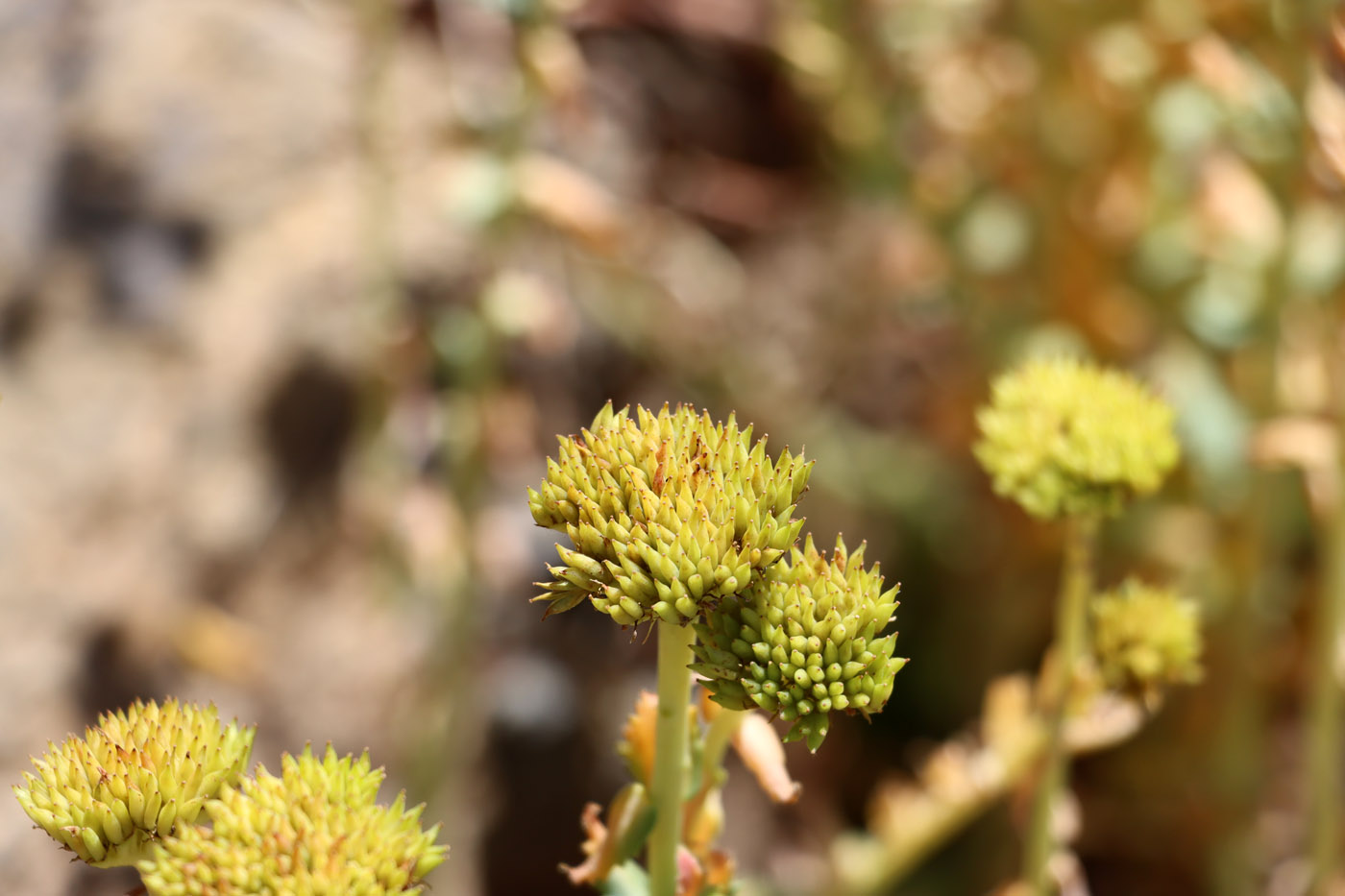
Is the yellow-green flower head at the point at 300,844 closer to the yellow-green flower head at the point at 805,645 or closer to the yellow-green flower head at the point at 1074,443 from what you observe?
the yellow-green flower head at the point at 805,645

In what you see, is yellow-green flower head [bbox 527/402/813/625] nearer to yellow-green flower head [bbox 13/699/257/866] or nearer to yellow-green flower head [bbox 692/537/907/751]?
yellow-green flower head [bbox 692/537/907/751]

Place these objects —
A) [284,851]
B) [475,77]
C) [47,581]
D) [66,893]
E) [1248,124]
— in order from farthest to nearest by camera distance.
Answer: [475,77] < [1248,124] < [47,581] < [66,893] < [284,851]

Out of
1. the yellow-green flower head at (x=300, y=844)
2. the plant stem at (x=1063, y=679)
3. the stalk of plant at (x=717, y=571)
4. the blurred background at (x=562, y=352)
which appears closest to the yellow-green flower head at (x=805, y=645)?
the stalk of plant at (x=717, y=571)

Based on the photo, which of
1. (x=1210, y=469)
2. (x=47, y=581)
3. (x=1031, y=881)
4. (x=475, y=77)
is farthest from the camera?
(x=475, y=77)

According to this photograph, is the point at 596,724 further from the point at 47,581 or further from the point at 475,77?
the point at 475,77

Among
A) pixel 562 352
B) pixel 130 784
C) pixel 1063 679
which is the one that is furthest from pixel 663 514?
pixel 562 352

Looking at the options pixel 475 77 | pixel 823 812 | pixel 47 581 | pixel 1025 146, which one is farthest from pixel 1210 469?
pixel 47 581
